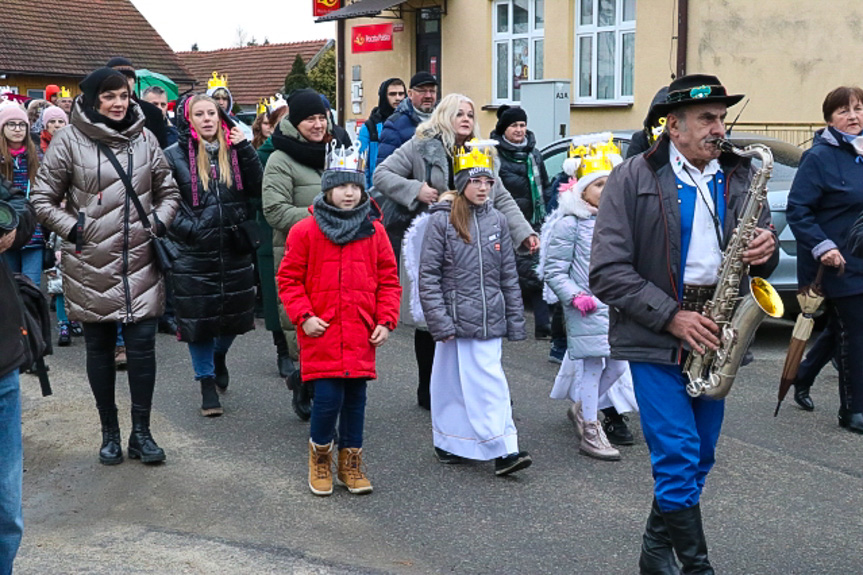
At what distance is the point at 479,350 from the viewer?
6.39m

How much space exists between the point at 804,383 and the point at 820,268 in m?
0.95

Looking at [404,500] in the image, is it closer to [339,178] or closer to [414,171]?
[339,178]

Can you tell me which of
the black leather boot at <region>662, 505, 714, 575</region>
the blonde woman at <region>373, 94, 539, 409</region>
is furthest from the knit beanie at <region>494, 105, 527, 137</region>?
the black leather boot at <region>662, 505, 714, 575</region>

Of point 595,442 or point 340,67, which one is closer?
point 595,442

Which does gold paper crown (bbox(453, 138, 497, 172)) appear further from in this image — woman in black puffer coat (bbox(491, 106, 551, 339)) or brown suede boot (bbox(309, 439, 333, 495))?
woman in black puffer coat (bbox(491, 106, 551, 339))

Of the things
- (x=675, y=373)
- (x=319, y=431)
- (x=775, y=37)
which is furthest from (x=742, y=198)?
(x=775, y=37)

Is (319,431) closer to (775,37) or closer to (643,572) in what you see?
(643,572)

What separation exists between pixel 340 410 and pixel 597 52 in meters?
15.1

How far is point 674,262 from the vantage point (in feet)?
14.7

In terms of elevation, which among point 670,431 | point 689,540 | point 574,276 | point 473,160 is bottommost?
point 689,540

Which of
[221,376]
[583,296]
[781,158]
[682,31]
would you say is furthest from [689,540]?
[682,31]

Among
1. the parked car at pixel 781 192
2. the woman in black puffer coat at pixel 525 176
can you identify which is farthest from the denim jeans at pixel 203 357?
the parked car at pixel 781 192

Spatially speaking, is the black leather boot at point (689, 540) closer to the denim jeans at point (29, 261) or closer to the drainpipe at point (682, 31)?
the denim jeans at point (29, 261)

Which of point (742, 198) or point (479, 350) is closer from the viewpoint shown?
point (742, 198)
